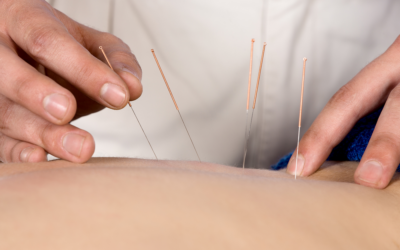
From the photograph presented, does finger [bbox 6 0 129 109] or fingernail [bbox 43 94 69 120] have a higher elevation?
finger [bbox 6 0 129 109]

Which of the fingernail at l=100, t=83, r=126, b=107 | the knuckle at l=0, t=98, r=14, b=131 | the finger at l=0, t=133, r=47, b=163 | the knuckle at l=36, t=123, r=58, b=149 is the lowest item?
the finger at l=0, t=133, r=47, b=163

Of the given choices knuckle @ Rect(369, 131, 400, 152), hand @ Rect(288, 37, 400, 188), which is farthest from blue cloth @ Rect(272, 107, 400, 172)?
knuckle @ Rect(369, 131, 400, 152)

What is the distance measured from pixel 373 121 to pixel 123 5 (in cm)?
118

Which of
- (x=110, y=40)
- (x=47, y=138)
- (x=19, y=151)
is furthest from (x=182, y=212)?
(x=110, y=40)

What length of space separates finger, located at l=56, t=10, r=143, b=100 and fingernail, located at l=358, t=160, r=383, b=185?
1.74 ft

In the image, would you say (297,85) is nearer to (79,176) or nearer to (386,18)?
(386,18)

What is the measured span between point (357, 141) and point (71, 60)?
73cm

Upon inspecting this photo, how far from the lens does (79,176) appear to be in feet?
1.69

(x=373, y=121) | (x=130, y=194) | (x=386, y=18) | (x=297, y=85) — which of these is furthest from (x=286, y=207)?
(x=386, y=18)

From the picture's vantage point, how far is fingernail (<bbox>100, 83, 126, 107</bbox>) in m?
0.77

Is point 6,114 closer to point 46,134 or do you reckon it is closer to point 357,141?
point 46,134

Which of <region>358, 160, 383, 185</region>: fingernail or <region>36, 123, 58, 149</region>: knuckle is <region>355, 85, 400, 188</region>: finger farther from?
<region>36, 123, 58, 149</region>: knuckle

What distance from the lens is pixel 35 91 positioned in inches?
28.3

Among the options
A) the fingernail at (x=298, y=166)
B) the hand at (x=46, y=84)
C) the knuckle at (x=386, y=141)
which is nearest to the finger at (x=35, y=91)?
the hand at (x=46, y=84)
